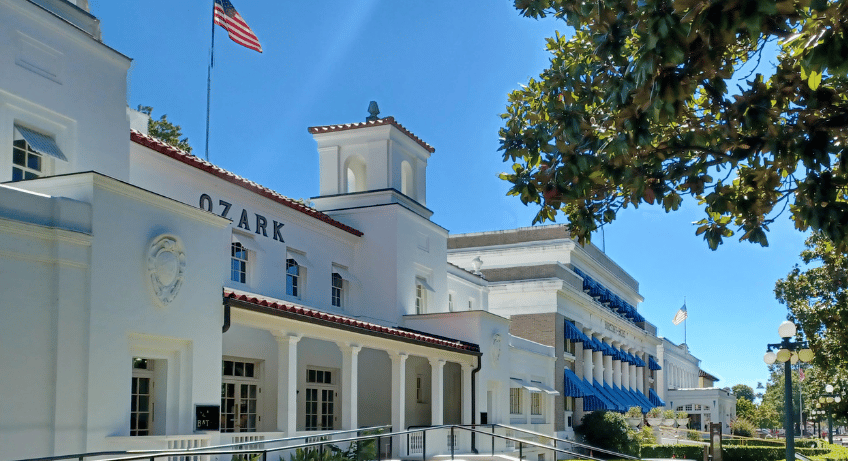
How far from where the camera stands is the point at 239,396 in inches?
818

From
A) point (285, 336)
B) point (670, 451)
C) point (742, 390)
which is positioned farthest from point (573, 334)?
point (742, 390)

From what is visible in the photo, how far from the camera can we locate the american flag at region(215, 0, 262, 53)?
23281 millimetres

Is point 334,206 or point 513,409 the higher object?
point 334,206

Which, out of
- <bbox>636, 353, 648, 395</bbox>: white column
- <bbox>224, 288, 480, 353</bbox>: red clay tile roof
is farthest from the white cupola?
<bbox>636, 353, 648, 395</bbox>: white column

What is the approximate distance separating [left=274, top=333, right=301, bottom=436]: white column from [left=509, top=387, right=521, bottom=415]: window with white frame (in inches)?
584

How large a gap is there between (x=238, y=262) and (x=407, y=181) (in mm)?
9242

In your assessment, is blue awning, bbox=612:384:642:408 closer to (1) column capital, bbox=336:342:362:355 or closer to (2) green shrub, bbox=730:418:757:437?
(2) green shrub, bbox=730:418:757:437

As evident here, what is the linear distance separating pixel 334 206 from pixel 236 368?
859 centimetres

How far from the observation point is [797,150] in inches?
367

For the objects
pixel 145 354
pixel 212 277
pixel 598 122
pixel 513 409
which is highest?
pixel 598 122

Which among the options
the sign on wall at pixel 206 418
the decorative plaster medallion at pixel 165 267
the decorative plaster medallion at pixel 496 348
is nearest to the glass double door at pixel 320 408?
the decorative plaster medallion at pixel 496 348

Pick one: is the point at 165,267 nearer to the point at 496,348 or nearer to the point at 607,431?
the point at 496,348

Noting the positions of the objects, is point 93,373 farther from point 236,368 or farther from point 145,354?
point 236,368

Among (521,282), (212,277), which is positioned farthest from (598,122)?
(521,282)
